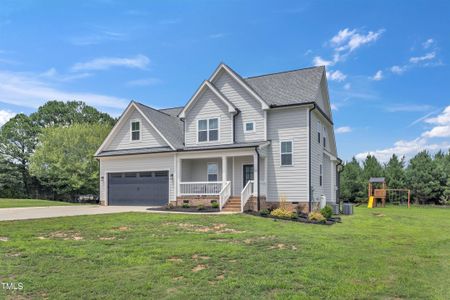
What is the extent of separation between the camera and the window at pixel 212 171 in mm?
21609

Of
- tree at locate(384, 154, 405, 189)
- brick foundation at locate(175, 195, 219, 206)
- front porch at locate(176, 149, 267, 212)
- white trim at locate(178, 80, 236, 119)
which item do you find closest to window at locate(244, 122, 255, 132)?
white trim at locate(178, 80, 236, 119)

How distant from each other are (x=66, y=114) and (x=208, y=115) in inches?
1506

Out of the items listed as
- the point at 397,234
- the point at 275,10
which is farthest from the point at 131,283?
the point at 275,10

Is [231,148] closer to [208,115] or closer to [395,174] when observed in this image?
[208,115]

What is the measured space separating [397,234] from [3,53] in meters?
16.4

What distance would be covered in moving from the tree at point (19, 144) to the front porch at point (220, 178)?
109 feet

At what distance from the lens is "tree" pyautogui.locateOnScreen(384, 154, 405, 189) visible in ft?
120

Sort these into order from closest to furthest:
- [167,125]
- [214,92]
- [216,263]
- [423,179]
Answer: [216,263] → [214,92] → [167,125] → [423,179]

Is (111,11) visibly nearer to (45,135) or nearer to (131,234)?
(131,234)

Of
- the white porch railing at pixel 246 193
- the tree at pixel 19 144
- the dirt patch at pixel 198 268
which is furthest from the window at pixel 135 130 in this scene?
the tree at pixel 19 144

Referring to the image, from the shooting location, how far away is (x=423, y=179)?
35.3m

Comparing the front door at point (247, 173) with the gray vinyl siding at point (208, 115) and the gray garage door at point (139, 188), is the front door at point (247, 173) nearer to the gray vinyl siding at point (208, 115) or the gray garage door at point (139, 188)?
the gray vinyl siding at point (208, 115)

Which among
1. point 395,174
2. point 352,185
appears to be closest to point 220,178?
point 352,185

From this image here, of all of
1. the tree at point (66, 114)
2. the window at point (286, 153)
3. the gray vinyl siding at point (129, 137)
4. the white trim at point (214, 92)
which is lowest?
the window at point (286, 153)
